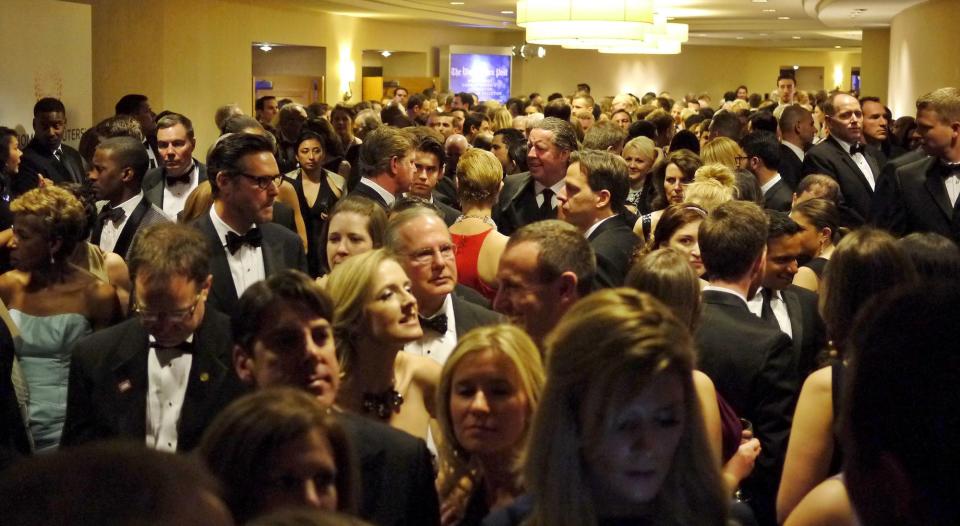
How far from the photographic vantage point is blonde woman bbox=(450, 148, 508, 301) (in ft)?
17.7

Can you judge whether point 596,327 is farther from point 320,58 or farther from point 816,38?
point 816,38

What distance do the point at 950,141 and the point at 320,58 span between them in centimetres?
1491

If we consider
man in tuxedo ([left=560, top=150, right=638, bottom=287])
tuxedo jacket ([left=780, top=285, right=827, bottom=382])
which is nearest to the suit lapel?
tuxedo jacket ([left=780, top=285, right=827, bottom=382])

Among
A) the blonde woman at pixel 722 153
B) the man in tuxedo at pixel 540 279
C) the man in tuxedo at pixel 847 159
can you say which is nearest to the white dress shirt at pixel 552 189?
the blonde woman at pixel 722 153

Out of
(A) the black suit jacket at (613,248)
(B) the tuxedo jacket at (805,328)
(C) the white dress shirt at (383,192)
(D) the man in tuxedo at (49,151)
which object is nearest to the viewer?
(B) the tuxedo jacket at (805,328)

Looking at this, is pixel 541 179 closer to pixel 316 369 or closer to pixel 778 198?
pixel 778 198

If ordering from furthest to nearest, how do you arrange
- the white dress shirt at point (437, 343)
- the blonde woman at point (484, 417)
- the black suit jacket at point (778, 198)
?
the black suit jacket at point (778, 198)
the white dress shirt at point (437, 343)
the blonde woman at point (484, 417)

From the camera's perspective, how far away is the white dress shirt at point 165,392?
345 centimetres

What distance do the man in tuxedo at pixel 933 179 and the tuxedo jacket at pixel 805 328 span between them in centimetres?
243

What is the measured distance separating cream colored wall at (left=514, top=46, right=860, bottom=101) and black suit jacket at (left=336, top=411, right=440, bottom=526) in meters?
26.8

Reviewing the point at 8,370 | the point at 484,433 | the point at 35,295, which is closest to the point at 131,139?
the point at 35,295

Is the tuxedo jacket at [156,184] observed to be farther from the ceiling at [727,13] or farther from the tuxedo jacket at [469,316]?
the ceiling at [727,13]

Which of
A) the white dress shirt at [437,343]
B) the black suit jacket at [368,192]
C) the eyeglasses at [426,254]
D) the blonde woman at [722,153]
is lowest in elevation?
the white dress shirt at [437,343]

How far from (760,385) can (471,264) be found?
2.06m
